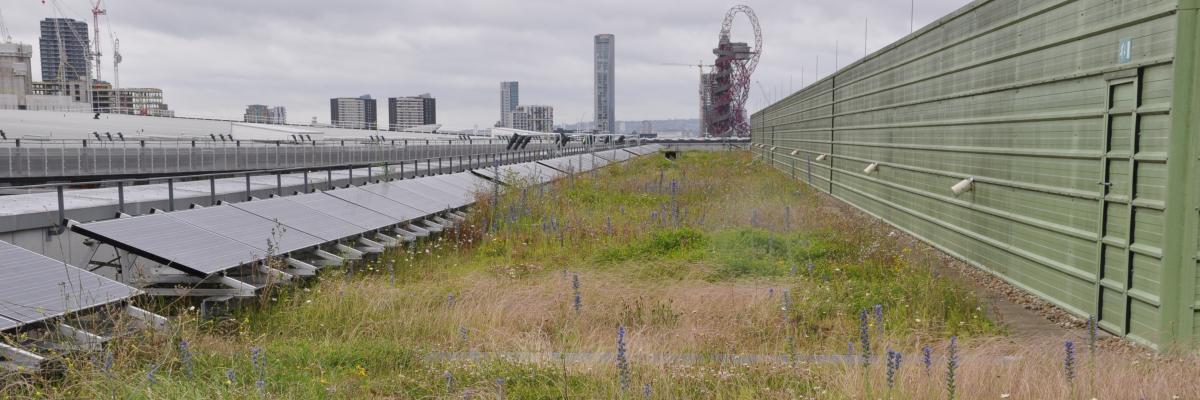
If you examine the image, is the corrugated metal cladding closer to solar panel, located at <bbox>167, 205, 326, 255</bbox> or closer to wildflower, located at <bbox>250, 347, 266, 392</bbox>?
wildflower, located at <bbox>250, 347, 266, 392</bbox>

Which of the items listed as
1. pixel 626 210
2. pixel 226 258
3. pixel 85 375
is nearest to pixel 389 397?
pixel 85 375

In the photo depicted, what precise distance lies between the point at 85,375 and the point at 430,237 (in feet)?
25.0

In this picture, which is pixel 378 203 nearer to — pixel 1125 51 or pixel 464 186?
pixel 464 186

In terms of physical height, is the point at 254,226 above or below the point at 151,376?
above

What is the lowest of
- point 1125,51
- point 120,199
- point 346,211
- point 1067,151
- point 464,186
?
point 464,186

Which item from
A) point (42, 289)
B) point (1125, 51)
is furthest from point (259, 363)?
point (1125, 51)

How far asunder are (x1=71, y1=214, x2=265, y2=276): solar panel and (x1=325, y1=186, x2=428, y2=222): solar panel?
411 centimetres

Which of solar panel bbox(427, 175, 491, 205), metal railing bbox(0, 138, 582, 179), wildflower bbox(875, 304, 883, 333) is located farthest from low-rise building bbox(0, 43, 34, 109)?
wildflower bbox(875, 304, 883, 333)

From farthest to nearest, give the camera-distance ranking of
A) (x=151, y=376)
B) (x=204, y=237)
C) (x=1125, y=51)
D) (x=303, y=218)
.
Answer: (x=303, y=218), (x=204, y=237), (x=1125, y=51), (x=151, y=376)

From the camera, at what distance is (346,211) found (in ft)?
38.6

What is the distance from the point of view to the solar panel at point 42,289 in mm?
5598

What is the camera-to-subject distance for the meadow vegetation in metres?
5.30

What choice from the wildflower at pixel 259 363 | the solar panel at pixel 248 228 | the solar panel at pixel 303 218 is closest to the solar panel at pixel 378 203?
the solar panel at pixel 303 218

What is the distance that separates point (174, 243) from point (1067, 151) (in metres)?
7.90
